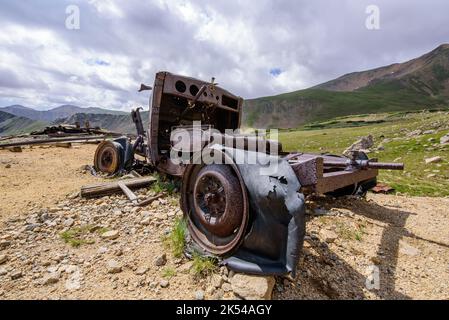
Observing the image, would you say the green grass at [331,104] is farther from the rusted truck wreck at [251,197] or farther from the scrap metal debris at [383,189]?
the rusted truck wreck at [251,197]

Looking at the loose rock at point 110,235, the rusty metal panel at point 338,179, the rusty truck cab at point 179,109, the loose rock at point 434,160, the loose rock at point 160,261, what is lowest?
the loose rock at point 160,261

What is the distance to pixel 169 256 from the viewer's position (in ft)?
9.76

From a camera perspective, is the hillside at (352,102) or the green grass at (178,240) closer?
the green grass at (178,240)

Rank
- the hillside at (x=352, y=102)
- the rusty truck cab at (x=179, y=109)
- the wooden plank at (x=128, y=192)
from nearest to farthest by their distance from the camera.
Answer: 1. the wooden plank at (x=128, y=192)
2. the rusty truck cab at (x=179, y=109)
3. the hillside at (x=352, y=102)

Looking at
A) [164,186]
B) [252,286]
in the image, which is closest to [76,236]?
[164,186]

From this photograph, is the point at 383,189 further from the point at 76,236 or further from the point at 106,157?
the point at 106,157

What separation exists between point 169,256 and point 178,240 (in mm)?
210

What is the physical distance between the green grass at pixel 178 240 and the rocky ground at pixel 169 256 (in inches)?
2.8

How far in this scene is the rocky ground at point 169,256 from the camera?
2459 mm

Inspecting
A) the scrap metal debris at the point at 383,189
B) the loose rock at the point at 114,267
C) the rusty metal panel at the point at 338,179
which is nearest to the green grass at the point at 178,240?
the loose rock at the point at 114,267

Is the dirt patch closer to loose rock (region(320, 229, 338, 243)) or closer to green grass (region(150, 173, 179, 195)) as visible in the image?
green grass (region(150, 173, 179, 195))

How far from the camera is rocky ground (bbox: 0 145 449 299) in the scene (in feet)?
8.07

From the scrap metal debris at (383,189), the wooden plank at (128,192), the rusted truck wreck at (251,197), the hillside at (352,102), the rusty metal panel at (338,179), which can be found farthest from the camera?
the hillside at (352,102)
